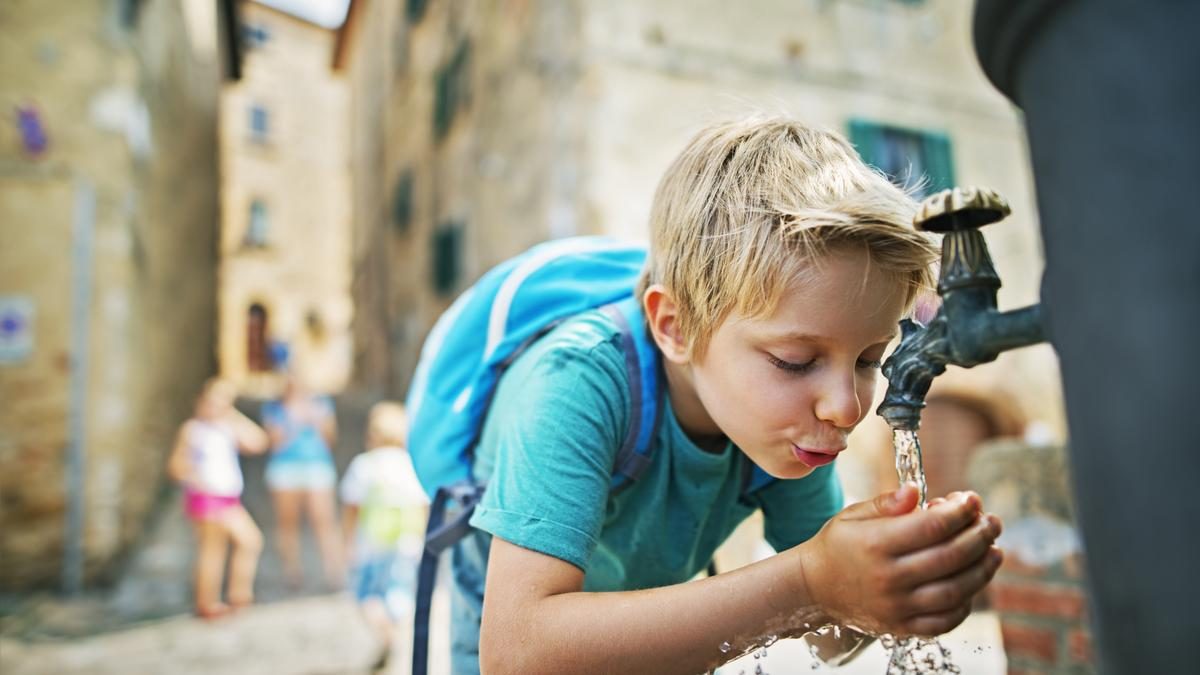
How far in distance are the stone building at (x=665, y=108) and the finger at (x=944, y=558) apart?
5.70 m

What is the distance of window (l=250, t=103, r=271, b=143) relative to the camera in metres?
20.6

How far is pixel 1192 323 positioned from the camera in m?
0.45

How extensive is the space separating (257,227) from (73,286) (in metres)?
15.4

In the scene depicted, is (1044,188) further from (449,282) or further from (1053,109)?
(449,282)

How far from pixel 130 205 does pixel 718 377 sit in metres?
6.90

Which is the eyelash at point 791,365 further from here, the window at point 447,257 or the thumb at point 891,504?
the window at point 447,257

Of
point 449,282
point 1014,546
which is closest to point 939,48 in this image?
point 449,282

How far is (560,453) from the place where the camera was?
102cm

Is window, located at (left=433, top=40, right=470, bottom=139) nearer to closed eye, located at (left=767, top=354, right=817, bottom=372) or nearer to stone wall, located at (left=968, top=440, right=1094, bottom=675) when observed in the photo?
stone wall, located at (left=968, top=440, right=1094, bottom=675)

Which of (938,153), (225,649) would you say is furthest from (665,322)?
(938,153)

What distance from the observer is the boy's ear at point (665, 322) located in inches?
44.8

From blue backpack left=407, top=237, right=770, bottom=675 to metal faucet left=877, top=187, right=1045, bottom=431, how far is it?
1.80ft

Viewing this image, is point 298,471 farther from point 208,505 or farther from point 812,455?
point 812,455

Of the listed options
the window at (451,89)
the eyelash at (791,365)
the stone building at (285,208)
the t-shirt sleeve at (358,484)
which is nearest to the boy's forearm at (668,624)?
the eyelash at (791,365)
